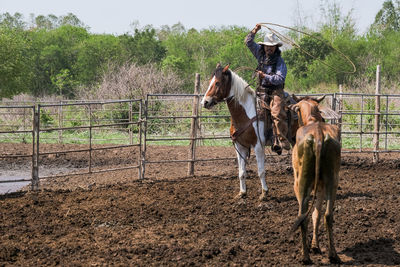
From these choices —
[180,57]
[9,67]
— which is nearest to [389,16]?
[180,57]

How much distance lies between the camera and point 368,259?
484 centimetres

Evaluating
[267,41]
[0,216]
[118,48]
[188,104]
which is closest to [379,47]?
[118,48]

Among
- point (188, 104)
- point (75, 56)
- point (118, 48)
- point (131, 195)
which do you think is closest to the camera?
point (131, 195)

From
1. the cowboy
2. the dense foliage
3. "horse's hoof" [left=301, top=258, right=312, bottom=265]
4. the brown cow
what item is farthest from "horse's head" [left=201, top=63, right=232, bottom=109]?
the dense foliage

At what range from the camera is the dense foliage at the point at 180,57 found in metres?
32.9

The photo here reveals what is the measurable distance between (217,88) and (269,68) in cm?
91

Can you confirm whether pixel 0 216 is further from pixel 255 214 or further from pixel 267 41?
pixel 267 41

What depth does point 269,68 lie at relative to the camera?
7762mm

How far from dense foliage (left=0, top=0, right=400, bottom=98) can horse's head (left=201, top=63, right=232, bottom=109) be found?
1519cm

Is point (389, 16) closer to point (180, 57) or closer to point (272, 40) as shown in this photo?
point (180, 57)

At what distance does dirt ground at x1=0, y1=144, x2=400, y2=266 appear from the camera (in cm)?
500

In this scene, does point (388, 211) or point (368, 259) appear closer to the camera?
point (368, 259)

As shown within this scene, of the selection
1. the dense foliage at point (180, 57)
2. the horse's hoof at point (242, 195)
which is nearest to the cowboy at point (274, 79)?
the horse's hoof at point (242, 195)

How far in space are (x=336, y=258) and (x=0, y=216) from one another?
4641 mm
